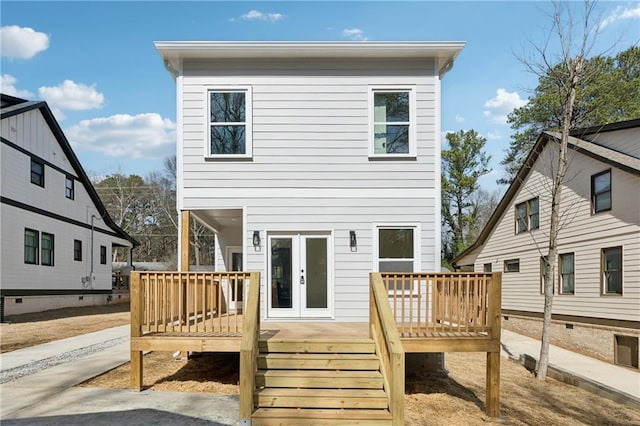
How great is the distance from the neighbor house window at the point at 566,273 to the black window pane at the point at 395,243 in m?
8.37

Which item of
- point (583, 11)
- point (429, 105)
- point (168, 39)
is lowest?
point (429, 105)

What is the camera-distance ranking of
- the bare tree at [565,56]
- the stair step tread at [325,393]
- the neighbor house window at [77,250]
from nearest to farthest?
the stair step tread at [325,393] → the bare tree at [565,56] → the neighbor house window at [77,250]

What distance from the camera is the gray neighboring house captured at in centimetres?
1172

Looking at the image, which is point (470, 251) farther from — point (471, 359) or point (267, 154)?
point (267, 154)

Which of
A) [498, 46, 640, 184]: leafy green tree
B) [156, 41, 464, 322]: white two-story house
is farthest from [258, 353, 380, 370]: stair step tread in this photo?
[498, 46, 640, 184]: leafy green tree

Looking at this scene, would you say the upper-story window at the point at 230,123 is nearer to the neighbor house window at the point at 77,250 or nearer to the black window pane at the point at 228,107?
the black window pane at the point at 228,107

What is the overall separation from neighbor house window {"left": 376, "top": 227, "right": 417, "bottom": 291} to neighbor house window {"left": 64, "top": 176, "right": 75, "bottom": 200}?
668 inches

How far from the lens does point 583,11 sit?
402 inches

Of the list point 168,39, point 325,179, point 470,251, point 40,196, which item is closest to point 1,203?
point 40,196

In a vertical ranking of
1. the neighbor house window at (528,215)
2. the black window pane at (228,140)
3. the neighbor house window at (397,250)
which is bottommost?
the neighbor house window at (397,250)

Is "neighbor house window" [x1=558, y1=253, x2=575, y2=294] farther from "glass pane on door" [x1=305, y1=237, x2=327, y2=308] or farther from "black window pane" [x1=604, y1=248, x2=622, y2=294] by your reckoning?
"glass pane on door" [x1=305, y1=237, x2=327, y2=308]

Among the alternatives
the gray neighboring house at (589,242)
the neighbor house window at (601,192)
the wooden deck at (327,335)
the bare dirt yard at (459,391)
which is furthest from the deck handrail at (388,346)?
the neighbor house window at (601,192)

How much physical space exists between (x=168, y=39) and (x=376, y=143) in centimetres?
439

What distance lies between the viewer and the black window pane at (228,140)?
8852 millimetres
